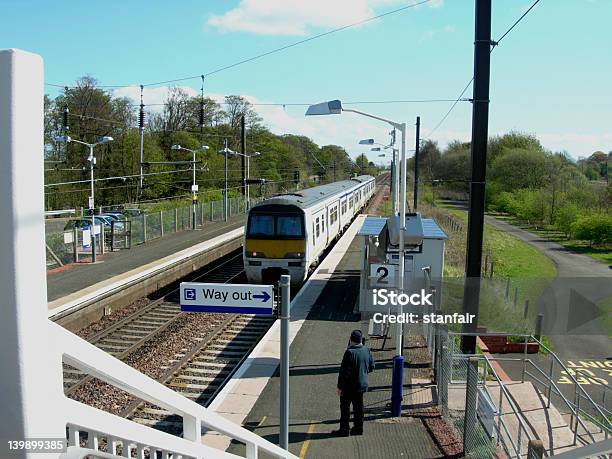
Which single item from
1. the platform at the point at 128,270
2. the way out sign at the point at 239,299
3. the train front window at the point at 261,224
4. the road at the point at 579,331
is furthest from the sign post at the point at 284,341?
the train front window at the point at 261,224

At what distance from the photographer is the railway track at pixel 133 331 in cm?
1116

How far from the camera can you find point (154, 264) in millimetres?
20609

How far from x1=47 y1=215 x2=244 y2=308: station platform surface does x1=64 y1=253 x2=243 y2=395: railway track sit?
82.1 inches

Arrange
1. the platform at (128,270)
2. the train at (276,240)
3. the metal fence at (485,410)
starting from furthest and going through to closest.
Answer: the train at (276,240) < the platform at (128,270) < the metal fence at (485,410)

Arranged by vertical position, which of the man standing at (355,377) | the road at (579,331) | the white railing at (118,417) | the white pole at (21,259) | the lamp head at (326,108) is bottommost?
the road at (579,331)

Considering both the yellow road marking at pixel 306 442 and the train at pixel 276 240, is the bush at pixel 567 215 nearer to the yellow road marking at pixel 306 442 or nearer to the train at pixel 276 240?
the train at pixel 276 240

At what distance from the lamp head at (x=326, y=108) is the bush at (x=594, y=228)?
21481mm

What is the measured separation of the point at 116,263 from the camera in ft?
69.0

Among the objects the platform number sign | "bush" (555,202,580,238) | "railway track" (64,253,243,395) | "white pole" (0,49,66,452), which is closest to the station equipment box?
the platform number sign

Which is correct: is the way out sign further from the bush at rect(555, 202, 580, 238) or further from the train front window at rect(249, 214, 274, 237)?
the bush at rect(555, 202, 580, 238)

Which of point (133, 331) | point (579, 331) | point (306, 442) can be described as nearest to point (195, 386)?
point (306, 442)

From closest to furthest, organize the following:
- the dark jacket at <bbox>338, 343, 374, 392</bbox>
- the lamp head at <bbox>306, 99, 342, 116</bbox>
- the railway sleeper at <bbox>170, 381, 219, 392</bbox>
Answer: the dark jacket at <bbox>338, 343, 374, 392</bbox>
the lamp head at <bbox>306, 99, 342, 116</bbox>
the railway sleeper at <bbox>170, 381, 219, 392</bbox>

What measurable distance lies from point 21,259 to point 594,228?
95.2ft

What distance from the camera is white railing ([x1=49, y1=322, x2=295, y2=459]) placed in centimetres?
175
